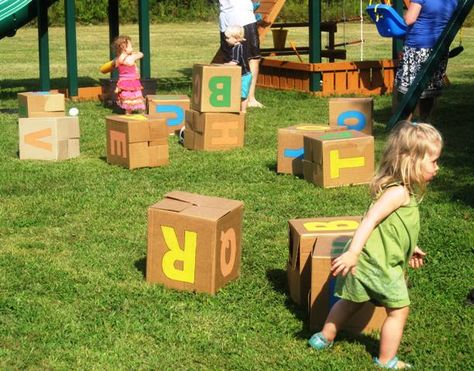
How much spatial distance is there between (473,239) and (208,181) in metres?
2.71

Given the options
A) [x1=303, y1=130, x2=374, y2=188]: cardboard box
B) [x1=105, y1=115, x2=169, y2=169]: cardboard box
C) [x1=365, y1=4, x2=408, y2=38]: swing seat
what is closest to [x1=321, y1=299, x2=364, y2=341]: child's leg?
[x1=303, y1=130, x2=374, y2=188]: cardboard box

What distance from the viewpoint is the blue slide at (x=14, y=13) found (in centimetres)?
1348

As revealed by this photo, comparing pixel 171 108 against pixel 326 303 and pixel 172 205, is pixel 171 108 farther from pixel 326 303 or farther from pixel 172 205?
pixel 326 303

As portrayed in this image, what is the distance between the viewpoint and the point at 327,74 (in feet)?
46.1

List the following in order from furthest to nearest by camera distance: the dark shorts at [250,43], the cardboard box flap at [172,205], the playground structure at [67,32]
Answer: the playground structure at [67,32], the dark shorts at [250,43], the cardboard box flap at [172,205]

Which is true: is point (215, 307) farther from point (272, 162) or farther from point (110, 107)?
point (110, 107)

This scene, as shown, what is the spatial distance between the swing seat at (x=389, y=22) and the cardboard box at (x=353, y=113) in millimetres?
1104

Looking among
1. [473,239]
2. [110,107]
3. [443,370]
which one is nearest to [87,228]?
[473,239]

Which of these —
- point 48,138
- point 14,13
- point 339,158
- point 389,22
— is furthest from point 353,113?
point 14,13

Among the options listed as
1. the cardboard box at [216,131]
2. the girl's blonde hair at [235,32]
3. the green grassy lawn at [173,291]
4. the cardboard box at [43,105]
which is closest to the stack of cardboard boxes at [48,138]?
the green grassy lawn at [173,291]

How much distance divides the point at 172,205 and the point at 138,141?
3.37 metres

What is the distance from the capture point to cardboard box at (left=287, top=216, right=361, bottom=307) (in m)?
4.86

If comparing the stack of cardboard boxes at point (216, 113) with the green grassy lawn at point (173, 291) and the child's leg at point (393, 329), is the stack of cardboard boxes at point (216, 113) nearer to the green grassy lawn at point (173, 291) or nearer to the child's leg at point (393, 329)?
the green grassy lawn at point (173, 291)

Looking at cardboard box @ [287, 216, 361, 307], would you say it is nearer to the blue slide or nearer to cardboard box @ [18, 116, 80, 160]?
cardboard box @ [18, 116, 80, 160]
